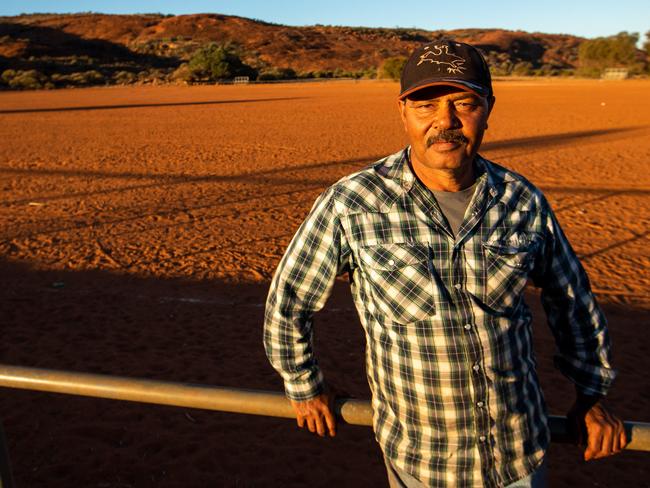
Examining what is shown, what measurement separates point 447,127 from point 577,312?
0.70 metres

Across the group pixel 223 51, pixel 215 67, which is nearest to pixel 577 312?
pixel 215 67

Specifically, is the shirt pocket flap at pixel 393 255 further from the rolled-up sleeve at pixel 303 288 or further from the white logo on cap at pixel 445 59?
the white logo on cap at pixel 445 59

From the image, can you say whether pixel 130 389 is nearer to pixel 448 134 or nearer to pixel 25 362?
pixel 448 134

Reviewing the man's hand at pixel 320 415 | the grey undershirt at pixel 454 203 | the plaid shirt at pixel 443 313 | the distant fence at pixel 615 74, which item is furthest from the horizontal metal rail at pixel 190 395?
the distant fence at pixel 615 74

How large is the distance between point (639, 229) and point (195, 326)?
6.67 m

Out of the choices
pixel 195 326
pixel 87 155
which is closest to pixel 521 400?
pixel 195 326

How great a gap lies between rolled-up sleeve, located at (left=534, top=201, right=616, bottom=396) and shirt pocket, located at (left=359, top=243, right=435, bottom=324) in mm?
409

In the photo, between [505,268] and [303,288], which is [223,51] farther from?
[505,268]

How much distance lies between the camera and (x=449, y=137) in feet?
6.11

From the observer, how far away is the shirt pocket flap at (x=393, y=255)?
1.76m

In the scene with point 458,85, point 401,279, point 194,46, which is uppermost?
point 194,46

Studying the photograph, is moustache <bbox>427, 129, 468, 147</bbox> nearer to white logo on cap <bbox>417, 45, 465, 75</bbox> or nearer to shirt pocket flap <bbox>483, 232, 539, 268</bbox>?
white logo on cap <bbox>417, 45, 465, 75</bbox>

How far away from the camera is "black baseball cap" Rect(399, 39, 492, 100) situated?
181 centimetres

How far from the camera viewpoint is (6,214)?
10.1 m
